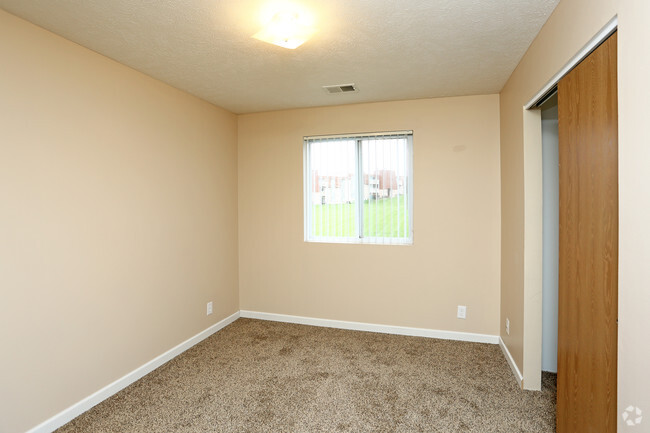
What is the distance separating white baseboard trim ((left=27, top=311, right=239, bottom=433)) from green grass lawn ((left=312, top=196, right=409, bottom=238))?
1.68 m

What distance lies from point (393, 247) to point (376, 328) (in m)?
0.91

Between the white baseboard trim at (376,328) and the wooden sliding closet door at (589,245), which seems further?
the white baseboard trim at (376,328)

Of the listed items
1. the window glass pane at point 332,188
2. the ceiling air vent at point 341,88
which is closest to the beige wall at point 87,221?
the window glass pane at point 332,188

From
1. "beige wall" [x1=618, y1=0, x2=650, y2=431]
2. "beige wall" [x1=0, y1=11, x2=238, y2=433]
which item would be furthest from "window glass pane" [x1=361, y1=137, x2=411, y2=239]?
"beige wall" [x1=618, y1=0, x2=650, y2=431]

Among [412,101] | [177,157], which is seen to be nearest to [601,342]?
[412,101]

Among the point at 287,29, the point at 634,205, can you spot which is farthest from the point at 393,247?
the point at 634,205

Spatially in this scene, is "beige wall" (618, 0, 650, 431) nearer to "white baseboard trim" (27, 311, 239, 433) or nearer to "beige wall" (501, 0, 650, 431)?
"beige wall" (501, 0, 650, 431)

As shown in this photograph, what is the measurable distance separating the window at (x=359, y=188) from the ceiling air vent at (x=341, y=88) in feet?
2.09

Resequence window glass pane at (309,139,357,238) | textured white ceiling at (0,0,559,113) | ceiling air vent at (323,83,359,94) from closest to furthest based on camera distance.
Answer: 1. textured white ceiling at (0,0,559,113)
2. ceiling air vent at (323,83,359,94)
3. window glass pane at (309,139,357,238)

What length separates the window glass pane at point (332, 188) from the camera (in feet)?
12.8

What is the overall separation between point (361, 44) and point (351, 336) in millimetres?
2775

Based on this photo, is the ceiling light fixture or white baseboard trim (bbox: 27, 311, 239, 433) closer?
the ceiling light fixture

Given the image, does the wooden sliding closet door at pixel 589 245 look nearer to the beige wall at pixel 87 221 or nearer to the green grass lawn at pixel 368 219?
the green grass lawn at pixel 368 219

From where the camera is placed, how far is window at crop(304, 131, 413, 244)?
3711 millimetres
